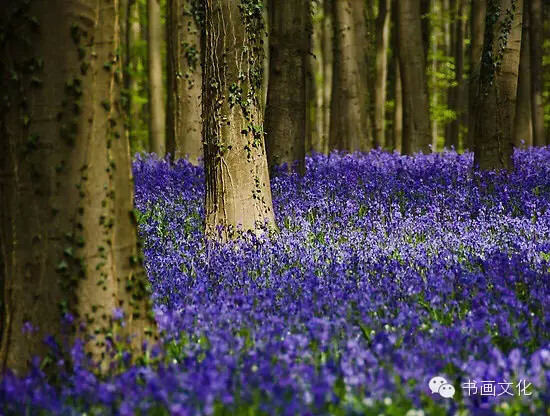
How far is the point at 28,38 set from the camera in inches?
156

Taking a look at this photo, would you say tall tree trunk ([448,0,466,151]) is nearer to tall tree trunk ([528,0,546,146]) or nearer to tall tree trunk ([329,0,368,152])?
tall tree trunk ([528,0,546,146])

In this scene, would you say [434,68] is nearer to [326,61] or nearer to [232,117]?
[326,61]

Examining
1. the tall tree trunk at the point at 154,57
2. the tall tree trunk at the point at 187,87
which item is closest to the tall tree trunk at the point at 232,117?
the tall tree trunk at the point at 187,87

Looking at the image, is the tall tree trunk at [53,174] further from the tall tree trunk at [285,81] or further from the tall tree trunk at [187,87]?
the tall tree trunk at [187,87]

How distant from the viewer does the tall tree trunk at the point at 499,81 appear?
34.9 feet

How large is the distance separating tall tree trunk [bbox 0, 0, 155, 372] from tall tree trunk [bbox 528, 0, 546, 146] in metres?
18.6

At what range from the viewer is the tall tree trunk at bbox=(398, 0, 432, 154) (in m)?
16.4

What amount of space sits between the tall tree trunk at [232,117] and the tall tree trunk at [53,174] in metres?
3.92

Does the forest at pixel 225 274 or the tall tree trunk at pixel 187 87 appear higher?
the tall tree trunk at pixel 187 87

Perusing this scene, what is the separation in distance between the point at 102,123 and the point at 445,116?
1235 inches

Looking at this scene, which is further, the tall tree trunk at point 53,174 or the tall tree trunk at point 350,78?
the tall tree trunk at point 350,78

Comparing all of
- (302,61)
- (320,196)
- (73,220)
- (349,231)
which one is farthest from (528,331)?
(302,61)

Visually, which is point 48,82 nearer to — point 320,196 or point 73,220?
point 73,220

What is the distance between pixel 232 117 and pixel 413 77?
9.56 m
